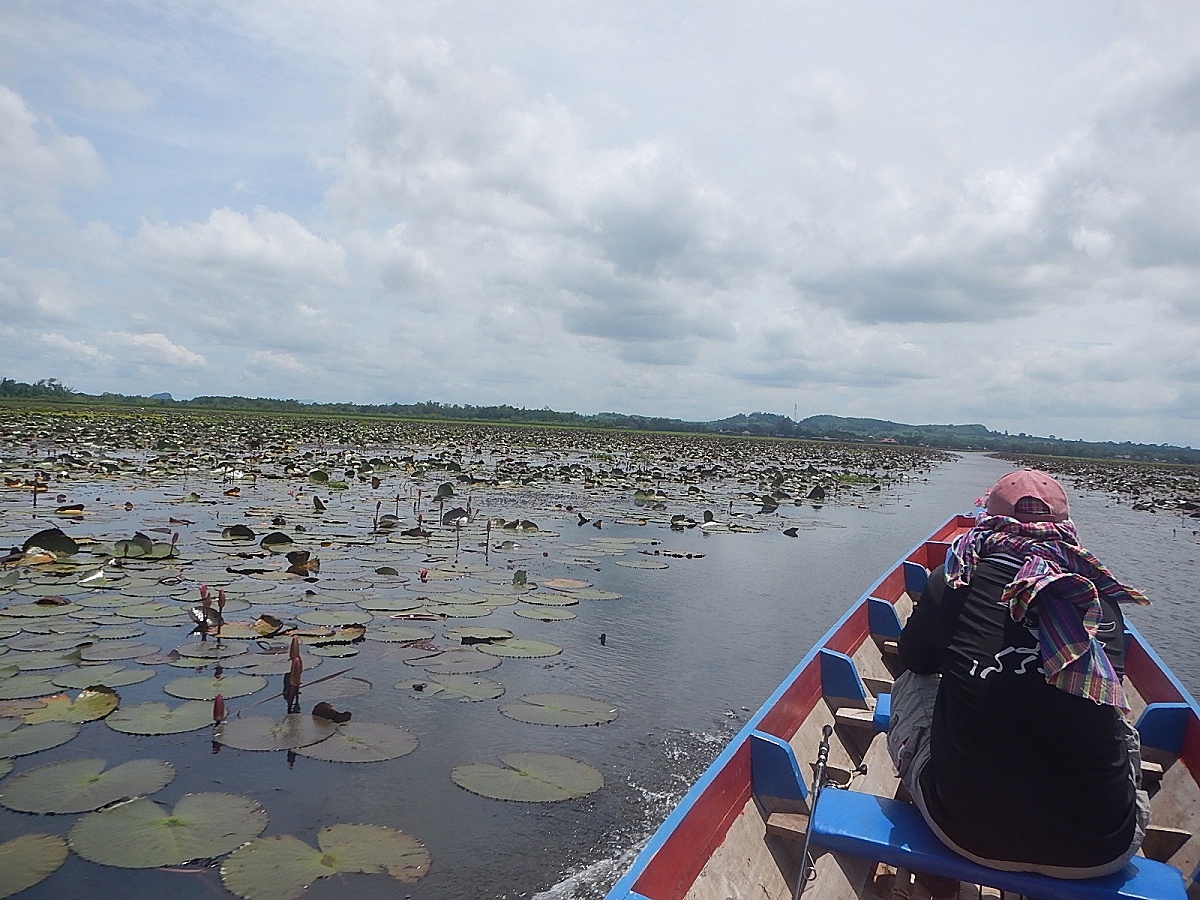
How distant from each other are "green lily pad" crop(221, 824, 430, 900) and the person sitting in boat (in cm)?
185

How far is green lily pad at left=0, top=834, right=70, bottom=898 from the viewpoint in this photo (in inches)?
104

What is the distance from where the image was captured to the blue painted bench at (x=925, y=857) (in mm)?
2021

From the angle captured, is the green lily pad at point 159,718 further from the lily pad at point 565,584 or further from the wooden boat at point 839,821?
the lily pad at point 565,584

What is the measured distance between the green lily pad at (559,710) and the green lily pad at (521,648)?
0.70 m

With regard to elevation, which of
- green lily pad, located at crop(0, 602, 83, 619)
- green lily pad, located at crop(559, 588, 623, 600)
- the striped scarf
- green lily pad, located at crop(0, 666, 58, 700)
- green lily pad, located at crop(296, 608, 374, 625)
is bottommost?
green lily pad, located at crop(559, 588, 623, 600)

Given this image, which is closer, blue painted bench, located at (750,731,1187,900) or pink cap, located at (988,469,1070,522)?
blue painted bench, located at (750,731,1187,900)

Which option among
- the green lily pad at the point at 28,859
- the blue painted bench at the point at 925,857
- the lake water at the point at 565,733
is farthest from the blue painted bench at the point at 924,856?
the green lily pad at the point at 28,859

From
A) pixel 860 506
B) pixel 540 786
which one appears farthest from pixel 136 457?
pixel 540 786

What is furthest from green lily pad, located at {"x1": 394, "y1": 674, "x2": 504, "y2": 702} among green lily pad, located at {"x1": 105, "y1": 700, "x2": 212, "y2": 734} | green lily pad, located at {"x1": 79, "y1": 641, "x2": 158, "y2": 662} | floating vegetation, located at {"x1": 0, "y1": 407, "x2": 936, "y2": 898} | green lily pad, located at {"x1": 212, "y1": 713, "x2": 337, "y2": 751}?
green lily pad, located at {"x1": 79, "y1": 641, "x2": 158, "y2": 662}

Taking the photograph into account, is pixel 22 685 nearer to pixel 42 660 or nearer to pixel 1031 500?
pixel 42 660

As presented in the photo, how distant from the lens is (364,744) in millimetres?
3768

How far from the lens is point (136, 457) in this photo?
54.8ft

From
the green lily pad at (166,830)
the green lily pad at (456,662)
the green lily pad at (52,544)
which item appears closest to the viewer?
the green lily pad at (166,830)

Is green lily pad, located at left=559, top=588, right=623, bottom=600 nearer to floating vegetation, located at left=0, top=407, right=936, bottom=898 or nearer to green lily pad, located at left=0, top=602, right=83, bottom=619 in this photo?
floating vegetation, located at left=0, top=407, right=936, bottom=898
